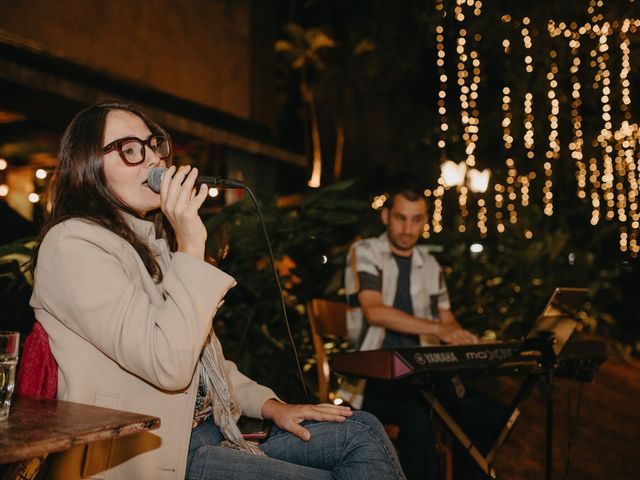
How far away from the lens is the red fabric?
1.57 m

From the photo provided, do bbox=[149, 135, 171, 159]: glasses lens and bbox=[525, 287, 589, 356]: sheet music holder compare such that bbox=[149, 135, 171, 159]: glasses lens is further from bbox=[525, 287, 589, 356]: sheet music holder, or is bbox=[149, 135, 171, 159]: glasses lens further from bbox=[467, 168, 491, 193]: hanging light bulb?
bbox=[467, 168, 491, 193]: hanging light bulb

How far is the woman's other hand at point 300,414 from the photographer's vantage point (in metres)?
1.89

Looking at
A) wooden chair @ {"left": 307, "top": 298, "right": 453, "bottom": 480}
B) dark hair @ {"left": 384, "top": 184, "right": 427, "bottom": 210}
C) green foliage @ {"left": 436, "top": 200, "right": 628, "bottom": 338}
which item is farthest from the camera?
green foliage @ {"left": 436, "top": 200, "right": 628, "bottom": 338}

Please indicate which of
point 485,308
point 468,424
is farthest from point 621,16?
point 468,424

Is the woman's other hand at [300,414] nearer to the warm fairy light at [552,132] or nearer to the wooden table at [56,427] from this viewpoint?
the wooden table at [56,427]

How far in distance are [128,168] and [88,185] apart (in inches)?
5.1

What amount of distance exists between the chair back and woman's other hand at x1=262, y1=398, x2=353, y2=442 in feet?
5.15

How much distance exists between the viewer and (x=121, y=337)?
1.45m

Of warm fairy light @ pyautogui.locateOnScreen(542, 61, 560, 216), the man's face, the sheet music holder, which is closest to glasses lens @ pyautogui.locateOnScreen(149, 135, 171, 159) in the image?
the sheet music holder

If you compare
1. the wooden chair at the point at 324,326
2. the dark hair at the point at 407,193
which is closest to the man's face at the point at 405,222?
the dark hair at the point at 407,193

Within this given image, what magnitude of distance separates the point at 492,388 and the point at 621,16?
5.76 meters

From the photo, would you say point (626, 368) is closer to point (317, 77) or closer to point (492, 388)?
point (492, 388)

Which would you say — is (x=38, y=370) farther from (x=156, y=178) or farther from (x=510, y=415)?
(x=510, y=415)

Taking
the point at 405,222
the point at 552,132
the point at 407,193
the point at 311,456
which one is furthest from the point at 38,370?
Answer: the point at 552,132
